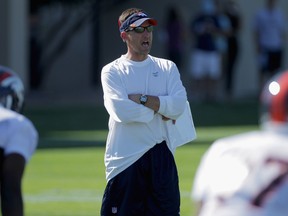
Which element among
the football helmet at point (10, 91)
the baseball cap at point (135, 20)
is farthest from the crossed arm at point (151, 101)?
the football helmet at point (10, 91)

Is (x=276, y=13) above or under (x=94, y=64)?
above

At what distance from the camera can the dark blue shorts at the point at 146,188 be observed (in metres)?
8.17

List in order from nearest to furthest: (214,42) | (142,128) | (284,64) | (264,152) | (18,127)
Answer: (264,152)
(18,127)
(142,128)
(214,42)
(284,64)

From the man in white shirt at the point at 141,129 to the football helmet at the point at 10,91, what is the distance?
182 centimetres

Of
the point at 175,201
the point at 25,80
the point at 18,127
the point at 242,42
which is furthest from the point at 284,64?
the point at 18,127

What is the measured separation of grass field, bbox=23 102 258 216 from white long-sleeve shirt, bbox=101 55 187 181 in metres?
2.82

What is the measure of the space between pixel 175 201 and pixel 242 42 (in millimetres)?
20512

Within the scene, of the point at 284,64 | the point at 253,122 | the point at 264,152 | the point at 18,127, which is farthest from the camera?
the point at 284,64

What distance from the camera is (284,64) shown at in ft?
96.1

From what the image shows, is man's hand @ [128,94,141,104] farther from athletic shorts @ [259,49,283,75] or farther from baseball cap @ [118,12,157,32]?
athletic shorts @ [259,49,283,75]

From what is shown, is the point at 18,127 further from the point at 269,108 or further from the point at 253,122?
the point at 253,122

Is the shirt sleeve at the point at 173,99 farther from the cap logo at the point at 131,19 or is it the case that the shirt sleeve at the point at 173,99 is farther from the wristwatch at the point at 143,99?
the cap logo at the point at 131,19

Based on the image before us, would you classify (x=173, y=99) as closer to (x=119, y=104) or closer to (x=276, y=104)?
(x=119, y=104)

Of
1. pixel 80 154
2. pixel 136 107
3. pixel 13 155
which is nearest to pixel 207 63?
pixel 80 154
